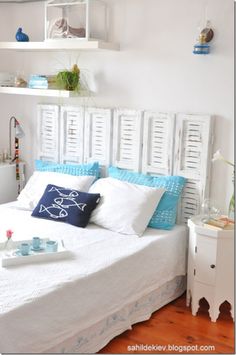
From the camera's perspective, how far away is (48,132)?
440cm

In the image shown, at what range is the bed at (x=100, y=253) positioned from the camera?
2.48m

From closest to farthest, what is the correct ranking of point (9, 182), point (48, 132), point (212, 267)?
point (212, 267) < point (48, 132) < point (9, 182)

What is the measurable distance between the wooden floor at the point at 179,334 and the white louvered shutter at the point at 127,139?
1.17 metres

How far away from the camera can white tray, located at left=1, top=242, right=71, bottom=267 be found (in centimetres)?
279

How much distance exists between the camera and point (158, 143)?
12.4 ft

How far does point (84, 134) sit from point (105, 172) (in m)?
0.37

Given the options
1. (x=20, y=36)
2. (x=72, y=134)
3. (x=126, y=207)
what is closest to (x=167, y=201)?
(x=126, y=207)

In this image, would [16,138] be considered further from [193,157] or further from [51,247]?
[51,247]

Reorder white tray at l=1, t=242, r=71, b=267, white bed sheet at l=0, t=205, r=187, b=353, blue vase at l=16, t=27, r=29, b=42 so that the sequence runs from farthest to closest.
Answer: blue vase at l=16, t=27, r=29, b=42 → white tray at l=1, t=242, r=71, b=267 → white bed sheet at l=0, t=205, r=187, b=353

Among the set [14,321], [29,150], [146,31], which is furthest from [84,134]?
[14,321]

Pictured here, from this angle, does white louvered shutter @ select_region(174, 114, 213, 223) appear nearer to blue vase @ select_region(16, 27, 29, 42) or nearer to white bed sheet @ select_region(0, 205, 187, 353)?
white bed sheet @ select_region(0, 205, 187, 353)

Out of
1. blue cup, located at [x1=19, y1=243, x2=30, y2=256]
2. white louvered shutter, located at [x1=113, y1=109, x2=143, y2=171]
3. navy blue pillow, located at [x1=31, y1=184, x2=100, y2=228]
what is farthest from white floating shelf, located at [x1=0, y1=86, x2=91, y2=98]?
blue cup, located at [x1=19, y1=243, x2=30, y2=256]

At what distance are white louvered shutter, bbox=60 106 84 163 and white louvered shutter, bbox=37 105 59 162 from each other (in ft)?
0.24

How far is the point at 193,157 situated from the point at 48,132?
1418 mm
